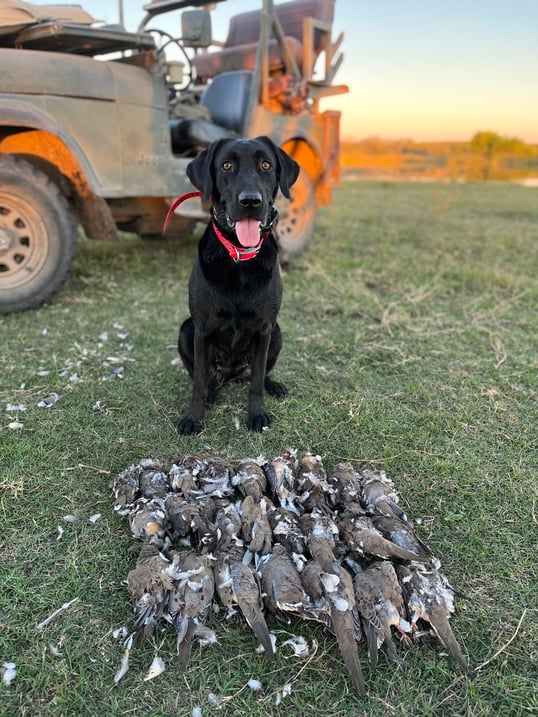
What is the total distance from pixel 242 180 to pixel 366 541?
6.31 ft

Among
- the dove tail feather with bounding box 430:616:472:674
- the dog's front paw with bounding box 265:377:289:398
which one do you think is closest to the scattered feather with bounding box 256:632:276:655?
the dove tail feather with bounding box 430:616:472:674

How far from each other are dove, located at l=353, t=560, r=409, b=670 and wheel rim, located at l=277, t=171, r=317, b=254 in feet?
18.7

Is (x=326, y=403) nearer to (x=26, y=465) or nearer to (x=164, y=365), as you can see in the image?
(x=164, y=365)

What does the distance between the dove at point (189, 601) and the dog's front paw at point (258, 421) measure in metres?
1.27

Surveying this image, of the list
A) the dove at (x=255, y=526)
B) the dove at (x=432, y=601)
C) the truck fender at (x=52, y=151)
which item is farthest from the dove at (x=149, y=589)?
the truck fender at (x=52, y=151)

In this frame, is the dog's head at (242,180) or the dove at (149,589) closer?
the dove at (149,589)

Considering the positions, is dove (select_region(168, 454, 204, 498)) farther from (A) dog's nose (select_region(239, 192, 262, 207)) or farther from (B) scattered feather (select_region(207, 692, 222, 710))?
(A) dog's nose (select_region(239, 192, 262, 207))

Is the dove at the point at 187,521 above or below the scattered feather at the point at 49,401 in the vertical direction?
above

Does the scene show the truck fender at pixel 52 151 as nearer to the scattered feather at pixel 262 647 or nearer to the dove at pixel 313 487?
the dove at pixel 313 487

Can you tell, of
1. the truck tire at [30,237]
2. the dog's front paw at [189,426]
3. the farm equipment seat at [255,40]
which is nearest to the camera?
the dog's front paw at [189,426]

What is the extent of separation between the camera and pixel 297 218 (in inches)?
296

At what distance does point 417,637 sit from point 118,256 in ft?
21.1

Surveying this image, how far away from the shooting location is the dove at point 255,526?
2.28 meters

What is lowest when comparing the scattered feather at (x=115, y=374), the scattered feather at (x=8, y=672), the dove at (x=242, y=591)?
the scattered feather at (x=115, y=374)
